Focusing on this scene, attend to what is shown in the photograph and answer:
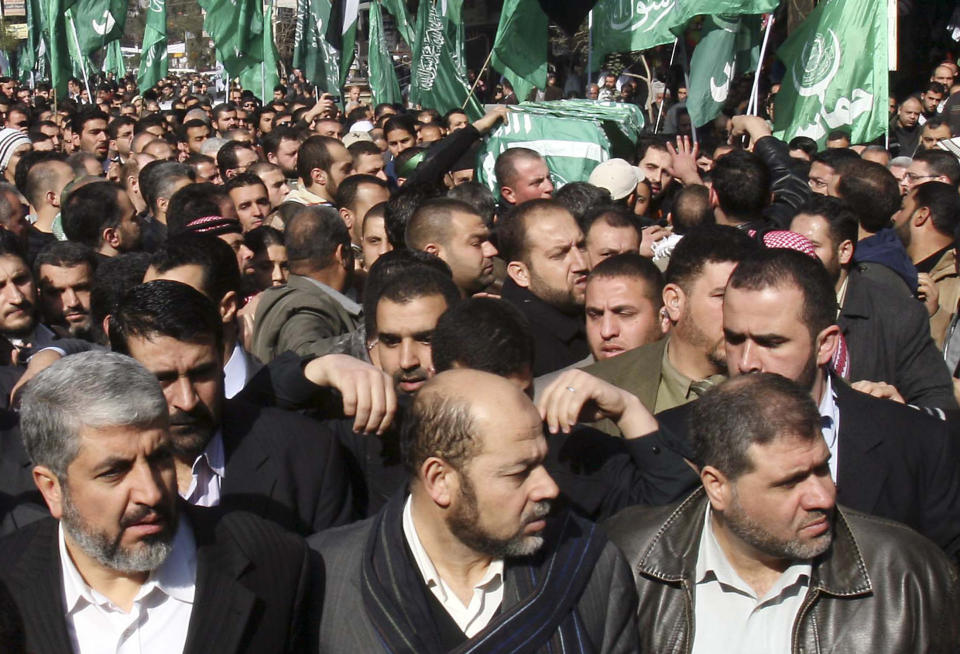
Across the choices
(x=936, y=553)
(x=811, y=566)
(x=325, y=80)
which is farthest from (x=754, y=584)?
(x=325, y=80)

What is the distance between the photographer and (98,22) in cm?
1781

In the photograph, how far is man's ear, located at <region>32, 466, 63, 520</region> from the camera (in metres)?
2.64

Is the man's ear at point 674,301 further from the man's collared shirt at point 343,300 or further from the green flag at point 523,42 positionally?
the green flag at point 523,42

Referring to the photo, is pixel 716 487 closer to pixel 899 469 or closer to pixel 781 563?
pixel 781 563

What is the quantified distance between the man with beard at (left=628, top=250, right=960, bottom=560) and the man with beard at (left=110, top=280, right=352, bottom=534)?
0.91 meters

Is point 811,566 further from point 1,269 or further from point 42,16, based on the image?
point 42,16

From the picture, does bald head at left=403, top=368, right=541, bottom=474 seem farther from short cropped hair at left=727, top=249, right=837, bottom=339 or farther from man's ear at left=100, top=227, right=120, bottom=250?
man's ear at left=100, top=227, right=120, bottom=250

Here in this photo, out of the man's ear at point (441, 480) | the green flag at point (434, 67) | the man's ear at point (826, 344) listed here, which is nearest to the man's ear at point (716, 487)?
the man's ear at point (441, 480)

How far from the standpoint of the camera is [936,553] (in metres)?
2.88

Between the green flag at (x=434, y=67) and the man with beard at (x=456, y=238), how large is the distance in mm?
6782

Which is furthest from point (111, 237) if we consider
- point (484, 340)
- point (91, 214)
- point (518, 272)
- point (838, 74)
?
point (838, 74)

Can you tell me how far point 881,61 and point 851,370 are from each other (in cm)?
490

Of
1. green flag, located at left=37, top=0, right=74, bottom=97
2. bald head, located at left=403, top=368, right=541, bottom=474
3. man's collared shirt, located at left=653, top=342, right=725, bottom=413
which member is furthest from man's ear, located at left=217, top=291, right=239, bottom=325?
green flag, located at left=37, top=0, right=74, bottom=97

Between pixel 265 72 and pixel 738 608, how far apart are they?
15.1 meters
